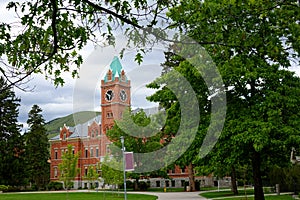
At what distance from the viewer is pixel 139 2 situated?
6004mm

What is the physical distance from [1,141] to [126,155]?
40891 mm

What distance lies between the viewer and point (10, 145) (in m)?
54.6

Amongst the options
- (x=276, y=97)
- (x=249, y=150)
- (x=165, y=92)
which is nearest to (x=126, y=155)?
(x=165, y=92)

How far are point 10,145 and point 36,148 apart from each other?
Answer: 5395 millimetres

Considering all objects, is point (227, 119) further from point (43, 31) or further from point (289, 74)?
point (43, 31)

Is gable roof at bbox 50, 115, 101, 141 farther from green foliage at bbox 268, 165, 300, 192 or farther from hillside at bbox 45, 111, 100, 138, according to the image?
green foliage at bbox 268, 165, 300, 192

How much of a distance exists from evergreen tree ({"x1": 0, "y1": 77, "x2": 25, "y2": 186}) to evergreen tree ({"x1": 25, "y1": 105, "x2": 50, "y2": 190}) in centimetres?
205

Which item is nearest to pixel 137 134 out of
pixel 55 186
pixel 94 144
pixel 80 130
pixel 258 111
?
pixel 94 144

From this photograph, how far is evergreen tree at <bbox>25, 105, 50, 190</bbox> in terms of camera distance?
2297 inches

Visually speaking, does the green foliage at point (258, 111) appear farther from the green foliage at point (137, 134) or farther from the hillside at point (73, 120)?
the green foliage at point (137, 134)

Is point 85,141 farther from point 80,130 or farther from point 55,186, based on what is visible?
point 55,186

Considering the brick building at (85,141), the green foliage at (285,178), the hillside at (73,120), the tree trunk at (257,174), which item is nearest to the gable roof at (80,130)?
the brick building at (85,141)

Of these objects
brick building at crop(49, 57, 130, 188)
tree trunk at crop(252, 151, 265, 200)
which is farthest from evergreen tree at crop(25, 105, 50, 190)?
tree trunk at crop(252, 151, 265, 200)

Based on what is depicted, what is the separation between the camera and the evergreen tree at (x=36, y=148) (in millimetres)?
58344
